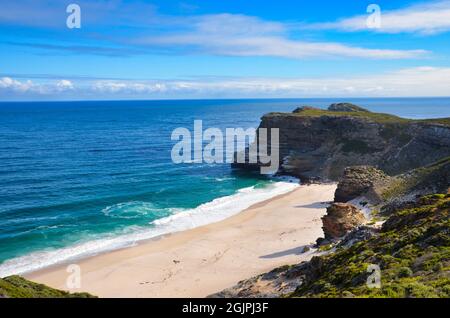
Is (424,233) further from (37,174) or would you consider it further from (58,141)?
(58,141)

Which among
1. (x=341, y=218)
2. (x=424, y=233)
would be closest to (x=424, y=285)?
→ (x=424, y=233)

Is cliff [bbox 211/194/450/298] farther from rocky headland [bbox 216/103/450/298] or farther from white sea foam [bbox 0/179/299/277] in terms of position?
white sea foam [bbox 0/179/299/277]

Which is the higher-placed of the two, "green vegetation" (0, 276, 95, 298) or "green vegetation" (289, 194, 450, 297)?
"green vegetation" (289, 194, 450, 297)

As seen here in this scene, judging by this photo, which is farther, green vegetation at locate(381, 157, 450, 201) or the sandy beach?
green vegetation at locate(381, 157, 450, 201)

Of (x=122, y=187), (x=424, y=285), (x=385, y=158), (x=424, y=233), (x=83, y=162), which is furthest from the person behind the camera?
(x=83, y=162)

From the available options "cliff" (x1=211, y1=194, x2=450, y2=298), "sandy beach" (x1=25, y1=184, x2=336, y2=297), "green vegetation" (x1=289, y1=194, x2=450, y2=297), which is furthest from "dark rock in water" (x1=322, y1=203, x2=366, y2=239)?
"green vegetation" (x1=289, y1=194, x2=450, y2=297)
